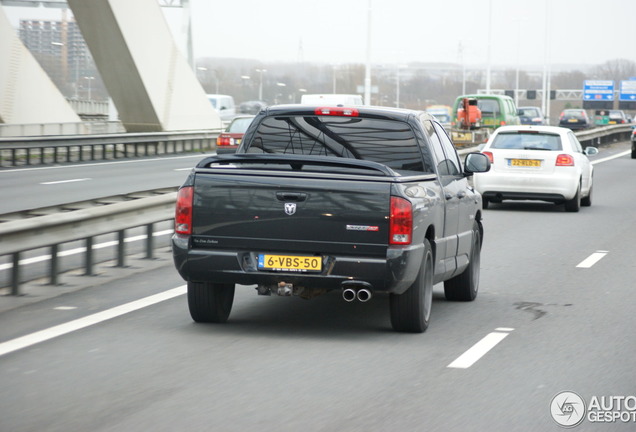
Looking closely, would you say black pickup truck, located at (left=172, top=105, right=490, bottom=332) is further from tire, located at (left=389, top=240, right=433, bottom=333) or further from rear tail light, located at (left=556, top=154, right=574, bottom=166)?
rear tail light, located at (left=556, top=154, right=574, bottom=166)

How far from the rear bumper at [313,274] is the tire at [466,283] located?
218cm

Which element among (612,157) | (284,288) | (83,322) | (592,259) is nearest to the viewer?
(284,288)

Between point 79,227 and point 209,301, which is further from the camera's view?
point 79,227

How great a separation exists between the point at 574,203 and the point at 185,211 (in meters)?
14.2

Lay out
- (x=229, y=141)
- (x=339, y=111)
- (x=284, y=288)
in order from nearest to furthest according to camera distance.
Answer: (x=284, y=288), (x=339, y=111), (x=229, y=141)

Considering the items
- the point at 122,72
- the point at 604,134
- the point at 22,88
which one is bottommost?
the point at 604,134

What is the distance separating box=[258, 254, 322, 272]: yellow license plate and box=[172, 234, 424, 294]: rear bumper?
34mm

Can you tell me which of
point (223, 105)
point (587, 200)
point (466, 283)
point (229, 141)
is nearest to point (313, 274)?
point (466, 283)

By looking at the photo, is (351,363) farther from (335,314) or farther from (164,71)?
(164,71)

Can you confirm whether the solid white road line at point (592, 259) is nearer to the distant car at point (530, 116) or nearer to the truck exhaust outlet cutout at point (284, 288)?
the truck exhaust outlet cutout at point (284, 288)

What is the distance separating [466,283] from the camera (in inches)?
427

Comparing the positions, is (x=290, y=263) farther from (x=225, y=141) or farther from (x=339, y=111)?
(x=225, y=141)

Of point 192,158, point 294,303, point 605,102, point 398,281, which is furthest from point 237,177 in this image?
point 605,102

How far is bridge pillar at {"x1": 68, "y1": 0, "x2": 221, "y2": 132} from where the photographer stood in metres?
36.0
